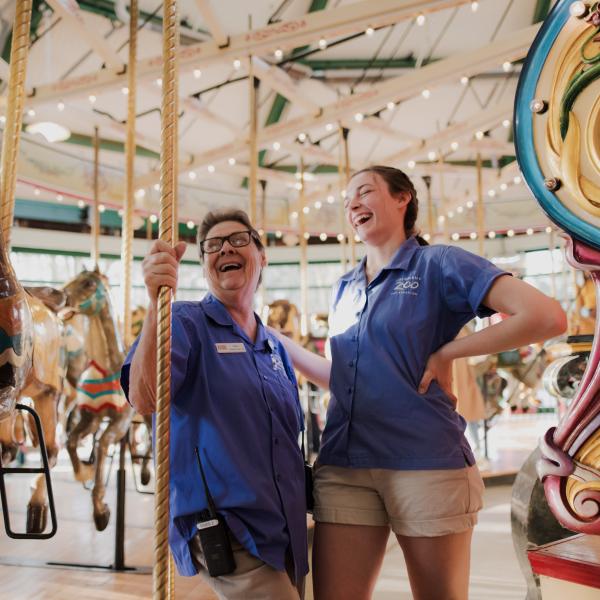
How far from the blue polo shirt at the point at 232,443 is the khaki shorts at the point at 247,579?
0.02m

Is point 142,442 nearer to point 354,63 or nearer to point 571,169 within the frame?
point 354,63

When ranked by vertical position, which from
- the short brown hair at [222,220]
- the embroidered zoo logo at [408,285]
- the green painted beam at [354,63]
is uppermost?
the green painted beam at [354,63]

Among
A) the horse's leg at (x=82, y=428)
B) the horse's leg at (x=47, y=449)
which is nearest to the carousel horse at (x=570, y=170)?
the horse's leg at (x=47, y=449)

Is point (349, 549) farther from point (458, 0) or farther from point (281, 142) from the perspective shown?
point (281, 142)

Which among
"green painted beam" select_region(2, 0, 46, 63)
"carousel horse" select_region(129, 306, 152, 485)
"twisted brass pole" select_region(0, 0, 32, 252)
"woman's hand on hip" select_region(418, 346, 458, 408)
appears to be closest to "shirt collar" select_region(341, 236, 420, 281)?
"woman's hand on hip" select_region(418, 346, 458, 408)

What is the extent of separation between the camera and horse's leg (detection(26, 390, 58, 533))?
3.59m

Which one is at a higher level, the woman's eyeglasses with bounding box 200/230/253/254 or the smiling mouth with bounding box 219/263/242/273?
the woman's eyeglasses with bounding box 200/230/253/254

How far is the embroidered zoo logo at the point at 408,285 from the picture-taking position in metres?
1.65

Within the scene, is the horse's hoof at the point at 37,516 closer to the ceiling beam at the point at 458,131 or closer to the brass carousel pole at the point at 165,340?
the brass carousel pole at the point at 165,340

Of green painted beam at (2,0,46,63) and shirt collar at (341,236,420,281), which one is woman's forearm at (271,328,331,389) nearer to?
shirt collar at (341,236,420,281)

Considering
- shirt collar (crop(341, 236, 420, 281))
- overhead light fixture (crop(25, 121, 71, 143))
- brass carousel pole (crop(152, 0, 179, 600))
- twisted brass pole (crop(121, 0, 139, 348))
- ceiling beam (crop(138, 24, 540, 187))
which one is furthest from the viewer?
overhead light fixture (crop(25, 121, 71, 143))

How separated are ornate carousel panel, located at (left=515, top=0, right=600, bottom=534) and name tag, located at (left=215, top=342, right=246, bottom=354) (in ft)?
2.78

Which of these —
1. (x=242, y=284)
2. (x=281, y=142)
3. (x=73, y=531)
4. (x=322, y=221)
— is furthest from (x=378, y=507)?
(x=322, y=221)

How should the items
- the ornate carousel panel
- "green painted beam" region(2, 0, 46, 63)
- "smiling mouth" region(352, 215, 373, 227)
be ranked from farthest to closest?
"green painted beam" region(2, 0, 46, 63), "smiling mouth" region(352, 215, 373, 227), the ornate carousel panel
